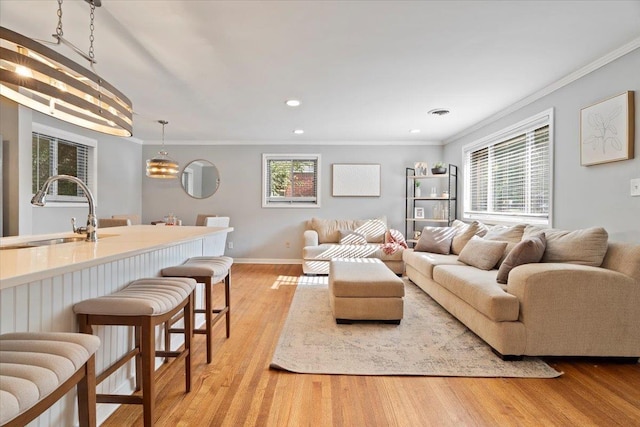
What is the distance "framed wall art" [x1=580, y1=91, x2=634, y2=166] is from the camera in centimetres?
245

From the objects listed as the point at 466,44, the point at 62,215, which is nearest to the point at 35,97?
the point at 466,44

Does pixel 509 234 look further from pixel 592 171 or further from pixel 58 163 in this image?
pixel 58 163

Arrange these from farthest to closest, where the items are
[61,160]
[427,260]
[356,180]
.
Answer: [356,180]
[61,160]
[427,260]

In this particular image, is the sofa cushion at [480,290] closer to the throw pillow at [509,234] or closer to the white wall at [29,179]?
the throw pillow at [509,234]

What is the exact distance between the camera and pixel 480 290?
2.50 m

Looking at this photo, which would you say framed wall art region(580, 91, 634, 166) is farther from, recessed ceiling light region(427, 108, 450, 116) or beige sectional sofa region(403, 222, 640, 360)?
recessed ceiling light region(427, 108, 450, 116)

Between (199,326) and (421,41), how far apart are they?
2.97m

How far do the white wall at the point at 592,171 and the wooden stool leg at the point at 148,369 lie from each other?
3.27 metres

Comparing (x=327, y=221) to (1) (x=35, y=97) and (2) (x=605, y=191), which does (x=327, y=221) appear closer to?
(2) (x=605, y=191)

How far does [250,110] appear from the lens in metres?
4.20

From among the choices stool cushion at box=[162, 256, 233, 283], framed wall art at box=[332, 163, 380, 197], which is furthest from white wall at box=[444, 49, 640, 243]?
stool cushion at box=[162, 256, 233, 283]

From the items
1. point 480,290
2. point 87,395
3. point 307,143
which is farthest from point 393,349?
point 307,143

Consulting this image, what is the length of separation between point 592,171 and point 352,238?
330 centimetres

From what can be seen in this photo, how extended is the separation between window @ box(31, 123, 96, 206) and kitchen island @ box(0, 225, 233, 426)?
309cm
